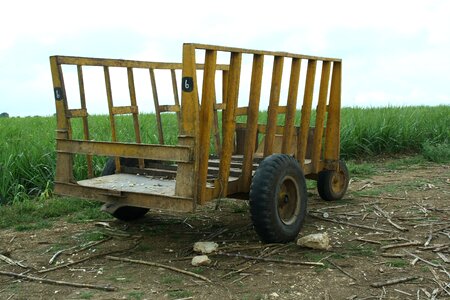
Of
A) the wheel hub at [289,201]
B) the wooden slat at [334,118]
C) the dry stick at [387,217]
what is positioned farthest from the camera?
the wooden slat at [334,118]

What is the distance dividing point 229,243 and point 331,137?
223 centimetres

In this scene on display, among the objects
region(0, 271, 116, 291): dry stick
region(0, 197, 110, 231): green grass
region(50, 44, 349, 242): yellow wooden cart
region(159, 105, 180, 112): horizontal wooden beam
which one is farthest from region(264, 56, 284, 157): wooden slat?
region(0, 197, 110, 231): green grass

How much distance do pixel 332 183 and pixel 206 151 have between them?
2821mm

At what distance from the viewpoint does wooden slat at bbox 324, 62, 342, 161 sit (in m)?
6.85

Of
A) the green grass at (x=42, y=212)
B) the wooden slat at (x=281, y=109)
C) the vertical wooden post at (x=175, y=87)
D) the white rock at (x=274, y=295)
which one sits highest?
the vertical wooden post at (x=175, y=87)

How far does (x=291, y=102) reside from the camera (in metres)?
5.70

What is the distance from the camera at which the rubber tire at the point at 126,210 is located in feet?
20.1

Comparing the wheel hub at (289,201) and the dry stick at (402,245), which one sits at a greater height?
the wheel hub at (289,201)

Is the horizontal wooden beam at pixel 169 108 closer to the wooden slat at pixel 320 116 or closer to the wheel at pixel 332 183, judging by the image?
the wooden slat at pixel 320 116

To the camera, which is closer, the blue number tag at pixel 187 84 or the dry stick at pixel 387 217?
the blue number tag at pixel 187 84

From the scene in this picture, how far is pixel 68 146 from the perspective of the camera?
5.46m

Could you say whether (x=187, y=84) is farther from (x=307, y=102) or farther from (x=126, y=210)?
(x=126, y=210)

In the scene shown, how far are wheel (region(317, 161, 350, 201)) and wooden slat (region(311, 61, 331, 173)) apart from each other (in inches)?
22.1

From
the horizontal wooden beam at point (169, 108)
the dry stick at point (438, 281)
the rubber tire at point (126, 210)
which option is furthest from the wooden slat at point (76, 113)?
the dry stick at point (438, 281)
